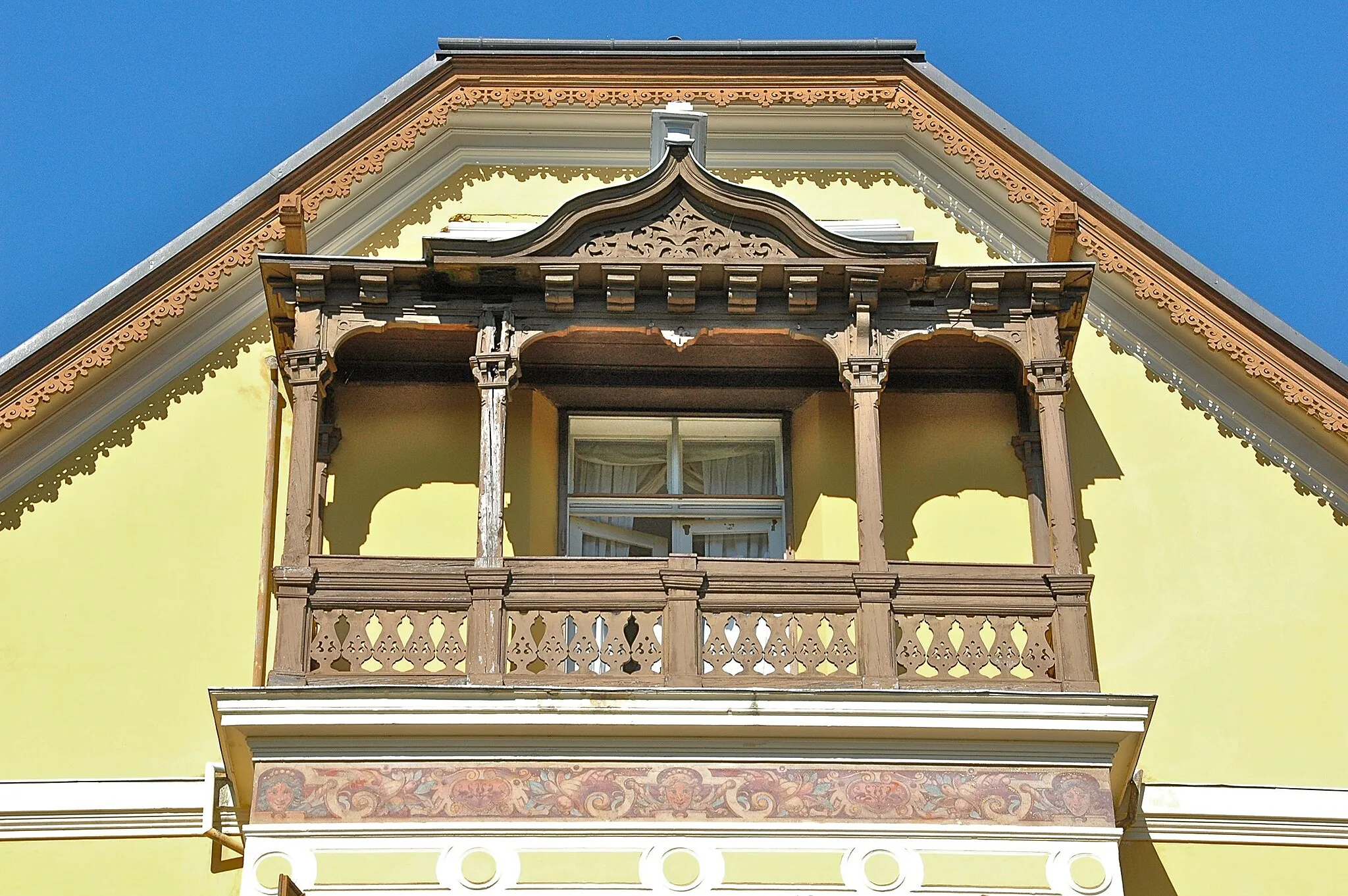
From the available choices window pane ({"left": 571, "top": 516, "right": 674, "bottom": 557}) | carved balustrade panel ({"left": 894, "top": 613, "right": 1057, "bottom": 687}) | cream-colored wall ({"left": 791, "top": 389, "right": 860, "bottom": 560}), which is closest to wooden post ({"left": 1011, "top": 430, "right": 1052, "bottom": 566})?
cream-colored wall ({"left": 791, "top": 389, "right": 860, "bottom": 560})

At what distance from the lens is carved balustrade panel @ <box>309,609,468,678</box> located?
12.0 m

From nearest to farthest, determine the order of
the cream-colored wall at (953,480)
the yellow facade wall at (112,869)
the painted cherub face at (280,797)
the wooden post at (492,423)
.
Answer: the painted cherub face at (280,797)
the wooden post at (492,423)
the yellow facade wall at (112,869)
the cream-colored wall at (953,480)

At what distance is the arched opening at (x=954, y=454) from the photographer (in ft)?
45.4

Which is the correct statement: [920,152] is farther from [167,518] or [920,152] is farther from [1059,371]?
[167,518]

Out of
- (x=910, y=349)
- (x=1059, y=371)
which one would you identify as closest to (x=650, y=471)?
(x=910, y=349)

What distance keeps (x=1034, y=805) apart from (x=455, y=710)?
323cm

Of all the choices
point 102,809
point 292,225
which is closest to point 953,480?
point 292,225

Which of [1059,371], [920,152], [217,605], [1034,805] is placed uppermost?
[920,152]

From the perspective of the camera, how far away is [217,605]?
13641 mm

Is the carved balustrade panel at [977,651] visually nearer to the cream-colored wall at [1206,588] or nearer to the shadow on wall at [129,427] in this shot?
the cream-colored wall at [1206,588]

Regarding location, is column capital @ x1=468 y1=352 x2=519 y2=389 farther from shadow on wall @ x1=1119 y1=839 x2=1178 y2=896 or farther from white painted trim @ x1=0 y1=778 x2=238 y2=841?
shadow on wall @ x1=1119 y1=839 x2=1178 y2=896

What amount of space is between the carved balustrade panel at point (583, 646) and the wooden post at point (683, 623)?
9 cm

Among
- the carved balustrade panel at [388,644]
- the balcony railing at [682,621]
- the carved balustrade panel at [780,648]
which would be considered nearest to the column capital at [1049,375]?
the balcony railing at [682,621]

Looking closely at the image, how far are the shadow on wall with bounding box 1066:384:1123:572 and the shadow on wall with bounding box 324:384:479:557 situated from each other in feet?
13.1
